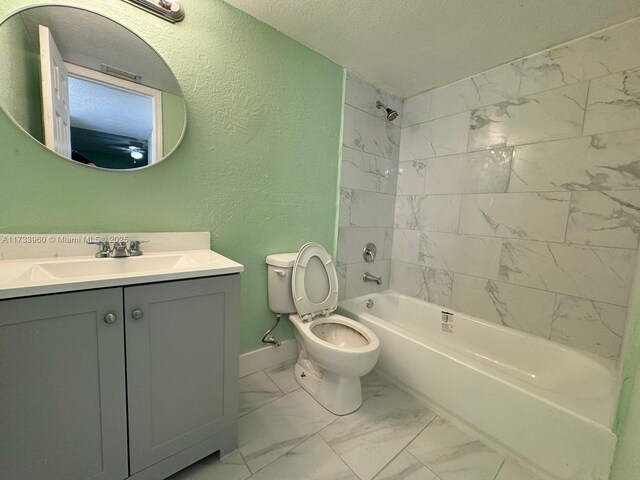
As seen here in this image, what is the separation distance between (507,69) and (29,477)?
9.52 ft

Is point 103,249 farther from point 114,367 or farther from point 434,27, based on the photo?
point 434,27

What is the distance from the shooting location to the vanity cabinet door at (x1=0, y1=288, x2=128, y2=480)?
2.19 ft

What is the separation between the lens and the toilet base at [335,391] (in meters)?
A: 1.35

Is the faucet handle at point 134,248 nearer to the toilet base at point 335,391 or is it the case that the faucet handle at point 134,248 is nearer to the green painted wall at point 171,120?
the green painted wall at point 171,120

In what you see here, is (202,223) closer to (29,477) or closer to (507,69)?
(29,477)

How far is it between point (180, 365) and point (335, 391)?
33.2 inches

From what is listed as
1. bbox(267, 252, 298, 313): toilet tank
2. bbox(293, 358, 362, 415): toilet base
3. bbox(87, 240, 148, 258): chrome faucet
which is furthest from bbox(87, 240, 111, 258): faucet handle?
bbox(293, 358, 362, 415): toilet base

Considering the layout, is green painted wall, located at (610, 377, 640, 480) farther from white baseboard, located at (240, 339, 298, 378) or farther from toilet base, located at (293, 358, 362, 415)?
white baseboard, located at (240, 339, 298, 378)

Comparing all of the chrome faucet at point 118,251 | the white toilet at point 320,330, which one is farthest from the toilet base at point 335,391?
the chrome faucet at point 118,251

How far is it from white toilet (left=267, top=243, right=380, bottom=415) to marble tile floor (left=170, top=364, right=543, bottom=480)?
0.34 feet

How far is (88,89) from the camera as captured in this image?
106 centimetres

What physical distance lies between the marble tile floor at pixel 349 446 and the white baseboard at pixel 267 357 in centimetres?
15

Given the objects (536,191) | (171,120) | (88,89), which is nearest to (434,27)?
(536,191)

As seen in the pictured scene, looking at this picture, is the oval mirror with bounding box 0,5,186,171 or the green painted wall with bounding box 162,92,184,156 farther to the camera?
the green painted wall with bounding box 162,92,184,156
